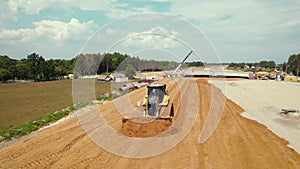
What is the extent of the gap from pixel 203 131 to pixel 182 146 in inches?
109

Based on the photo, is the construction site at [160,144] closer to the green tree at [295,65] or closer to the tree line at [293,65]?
the green tree at [295,65]

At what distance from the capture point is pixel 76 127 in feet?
47.8

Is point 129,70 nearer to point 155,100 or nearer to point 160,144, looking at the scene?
point 155,100

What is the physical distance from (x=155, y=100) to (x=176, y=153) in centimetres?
380

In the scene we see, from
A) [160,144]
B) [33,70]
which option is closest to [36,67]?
[33,70]

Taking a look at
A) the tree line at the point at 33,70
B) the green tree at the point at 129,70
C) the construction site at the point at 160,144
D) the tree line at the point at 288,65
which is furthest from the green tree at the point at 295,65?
the green tree at the point at 129,70

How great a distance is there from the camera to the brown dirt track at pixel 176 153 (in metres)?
8.83

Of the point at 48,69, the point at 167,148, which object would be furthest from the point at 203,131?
the point at 48,69

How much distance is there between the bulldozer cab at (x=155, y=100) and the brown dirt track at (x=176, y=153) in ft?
6.28

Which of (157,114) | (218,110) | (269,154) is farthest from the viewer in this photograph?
(218,110)

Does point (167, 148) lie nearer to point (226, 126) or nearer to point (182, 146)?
point (182, 146)

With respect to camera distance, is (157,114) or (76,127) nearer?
(157,114)

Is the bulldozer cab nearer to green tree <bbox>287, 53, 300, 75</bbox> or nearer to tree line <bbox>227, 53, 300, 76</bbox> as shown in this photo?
tree line <bbox>227, 53, 300, 76</bbox>

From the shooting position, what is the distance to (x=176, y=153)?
978 centimetres
